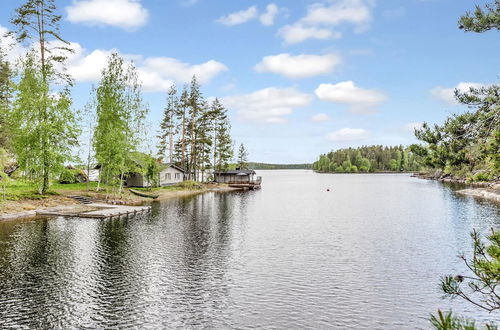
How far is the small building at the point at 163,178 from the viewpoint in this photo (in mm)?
62062

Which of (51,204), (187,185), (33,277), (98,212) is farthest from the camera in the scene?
(187,185)

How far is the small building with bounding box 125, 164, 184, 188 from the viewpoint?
62.1 meters

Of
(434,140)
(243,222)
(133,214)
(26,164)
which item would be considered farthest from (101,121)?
(434,140)

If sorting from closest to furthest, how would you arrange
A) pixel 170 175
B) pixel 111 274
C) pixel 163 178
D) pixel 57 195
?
pixel 111 274
pixel 57 195
pixel 163 178
pixel 170 175

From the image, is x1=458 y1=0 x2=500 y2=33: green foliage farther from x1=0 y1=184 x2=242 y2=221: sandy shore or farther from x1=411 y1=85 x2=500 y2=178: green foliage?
x1=0 y1=184 x2=242 y2=221: sandy shore

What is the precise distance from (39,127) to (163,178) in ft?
106

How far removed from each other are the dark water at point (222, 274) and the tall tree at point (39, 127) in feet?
35.0

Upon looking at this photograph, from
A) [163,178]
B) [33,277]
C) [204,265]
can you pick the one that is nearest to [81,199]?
[163,178]

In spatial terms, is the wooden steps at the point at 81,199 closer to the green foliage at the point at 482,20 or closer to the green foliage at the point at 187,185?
the green foliage at the point at 187,185

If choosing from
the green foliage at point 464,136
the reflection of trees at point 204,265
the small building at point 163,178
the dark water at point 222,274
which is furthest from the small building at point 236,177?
the green foliage at point 464,136

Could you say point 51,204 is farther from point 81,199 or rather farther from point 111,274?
point 111,274

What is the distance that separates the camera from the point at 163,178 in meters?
67.8

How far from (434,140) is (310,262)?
12729mm

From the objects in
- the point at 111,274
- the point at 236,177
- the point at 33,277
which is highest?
the point at 236,177
